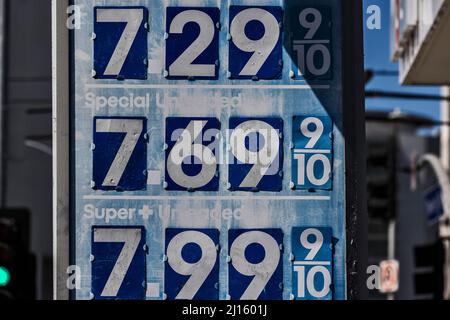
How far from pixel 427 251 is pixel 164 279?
16.3 meters

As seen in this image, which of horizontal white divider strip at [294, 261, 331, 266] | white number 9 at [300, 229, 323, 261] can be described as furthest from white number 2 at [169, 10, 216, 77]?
horizontal white divider strip at [294, 261, 331, 266]

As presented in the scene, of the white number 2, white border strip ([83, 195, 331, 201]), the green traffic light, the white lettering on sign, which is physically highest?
the white number 2

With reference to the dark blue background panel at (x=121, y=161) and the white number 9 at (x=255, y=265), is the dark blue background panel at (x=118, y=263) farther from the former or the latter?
the white number 9 at (x=255, y=265)

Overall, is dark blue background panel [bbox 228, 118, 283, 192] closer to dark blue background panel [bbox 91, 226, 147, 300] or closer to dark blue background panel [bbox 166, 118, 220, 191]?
dark blue background panel [bbox 166, 118, 220, 191]

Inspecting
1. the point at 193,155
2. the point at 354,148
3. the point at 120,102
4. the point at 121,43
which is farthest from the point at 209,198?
the point at 121,43

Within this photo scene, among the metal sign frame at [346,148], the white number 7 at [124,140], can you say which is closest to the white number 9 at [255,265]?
the metal sign frame at [346,148]

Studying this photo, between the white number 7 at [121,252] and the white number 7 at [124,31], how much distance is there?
947 mm

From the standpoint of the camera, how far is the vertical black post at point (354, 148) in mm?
6387

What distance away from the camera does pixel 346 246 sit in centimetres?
637

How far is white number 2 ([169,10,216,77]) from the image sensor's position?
21.4 feet

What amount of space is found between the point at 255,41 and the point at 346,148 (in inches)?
33.0

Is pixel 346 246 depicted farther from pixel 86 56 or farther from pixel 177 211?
pixel 86 56

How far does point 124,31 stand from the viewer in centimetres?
655

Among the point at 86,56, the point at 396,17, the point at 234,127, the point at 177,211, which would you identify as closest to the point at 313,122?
the point at 234,127
